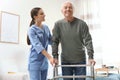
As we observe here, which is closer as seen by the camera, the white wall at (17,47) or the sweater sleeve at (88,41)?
the sweater sleeve at (88,41)

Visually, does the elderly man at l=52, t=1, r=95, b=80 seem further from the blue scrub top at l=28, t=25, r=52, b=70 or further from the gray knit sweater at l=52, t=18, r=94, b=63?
the blue scrub top at l=28, t=25, r=52, b=70

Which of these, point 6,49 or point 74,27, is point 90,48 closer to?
point 74,27

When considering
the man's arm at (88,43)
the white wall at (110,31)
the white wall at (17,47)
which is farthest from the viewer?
the white wall at (110,31)

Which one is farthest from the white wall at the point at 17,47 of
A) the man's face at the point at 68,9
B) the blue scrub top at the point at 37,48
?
the man's face at the point at 68,9

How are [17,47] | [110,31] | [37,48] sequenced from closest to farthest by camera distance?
[37,48] → [17,47] → [110,31]

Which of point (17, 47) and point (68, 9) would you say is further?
point (17, 47)

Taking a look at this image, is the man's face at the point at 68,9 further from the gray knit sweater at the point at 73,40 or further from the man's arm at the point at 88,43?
the man's arm at the point at 88,43

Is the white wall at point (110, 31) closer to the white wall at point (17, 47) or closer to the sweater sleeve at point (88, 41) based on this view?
the white wall at point (17, 47)

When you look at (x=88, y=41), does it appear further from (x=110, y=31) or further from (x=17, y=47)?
(x=110, y=31)

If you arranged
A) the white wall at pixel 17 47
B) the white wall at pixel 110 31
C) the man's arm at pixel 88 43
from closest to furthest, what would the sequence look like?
the man's arm at pixel 88 43 → the white wall at pixel 17 47 → the white wall at pixel 110 31

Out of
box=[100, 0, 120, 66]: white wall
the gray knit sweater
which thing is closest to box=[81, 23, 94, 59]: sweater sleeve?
the gray knit sweater

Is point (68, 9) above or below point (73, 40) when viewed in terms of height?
above

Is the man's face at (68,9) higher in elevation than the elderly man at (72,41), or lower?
higher

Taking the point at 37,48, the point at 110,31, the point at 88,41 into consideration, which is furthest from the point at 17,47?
the point at 88,41
